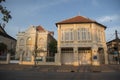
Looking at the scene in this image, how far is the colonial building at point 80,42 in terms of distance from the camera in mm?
31234

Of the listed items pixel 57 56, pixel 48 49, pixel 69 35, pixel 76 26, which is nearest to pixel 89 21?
pixel 76 26

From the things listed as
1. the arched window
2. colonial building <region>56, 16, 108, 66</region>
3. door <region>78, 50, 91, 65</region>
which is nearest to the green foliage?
colonial building <region>56, 16, 108, 66</region>

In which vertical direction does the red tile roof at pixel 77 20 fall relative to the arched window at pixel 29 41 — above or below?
above

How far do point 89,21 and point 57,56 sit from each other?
1051 cm

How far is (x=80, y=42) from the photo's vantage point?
103 ft

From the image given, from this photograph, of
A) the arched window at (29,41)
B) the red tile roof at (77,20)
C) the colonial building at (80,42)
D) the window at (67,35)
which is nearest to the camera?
the colonial building at (80,42)

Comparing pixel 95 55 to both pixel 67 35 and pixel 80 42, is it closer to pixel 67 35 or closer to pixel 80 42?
pixel 80 42

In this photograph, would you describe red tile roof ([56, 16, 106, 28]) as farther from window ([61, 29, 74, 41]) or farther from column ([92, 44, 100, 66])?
column ([92, 44, 100, 66])

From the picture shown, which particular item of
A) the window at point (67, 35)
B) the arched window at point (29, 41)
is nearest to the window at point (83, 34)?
the window at point (67, 35)

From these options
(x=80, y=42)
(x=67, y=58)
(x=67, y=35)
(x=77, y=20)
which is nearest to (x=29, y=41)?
(x=67, y=58)

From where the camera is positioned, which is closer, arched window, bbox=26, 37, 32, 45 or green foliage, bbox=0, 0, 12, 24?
green foliage, bbox=0, 0, 12, 24

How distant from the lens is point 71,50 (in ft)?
110

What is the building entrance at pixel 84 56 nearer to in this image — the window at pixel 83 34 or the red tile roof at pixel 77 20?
the window at pixel 83 34

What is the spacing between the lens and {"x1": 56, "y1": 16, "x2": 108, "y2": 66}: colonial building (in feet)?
102
